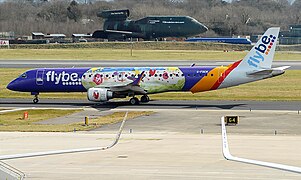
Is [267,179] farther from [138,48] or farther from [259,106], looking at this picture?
[138,48]

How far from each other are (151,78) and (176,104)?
3.20 metres

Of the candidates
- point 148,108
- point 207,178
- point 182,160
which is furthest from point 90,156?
point 148,108

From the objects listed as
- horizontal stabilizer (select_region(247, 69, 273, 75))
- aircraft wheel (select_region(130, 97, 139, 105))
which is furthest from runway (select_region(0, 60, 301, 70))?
horizontal stabilizer (select_region(247, 69, 273, 75))

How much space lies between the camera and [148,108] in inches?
2349

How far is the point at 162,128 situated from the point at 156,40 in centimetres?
11909

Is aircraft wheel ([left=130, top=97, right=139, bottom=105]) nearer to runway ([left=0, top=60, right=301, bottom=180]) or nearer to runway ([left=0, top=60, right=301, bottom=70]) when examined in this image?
runway ([left=0, top=60, right=301, bottom=180])

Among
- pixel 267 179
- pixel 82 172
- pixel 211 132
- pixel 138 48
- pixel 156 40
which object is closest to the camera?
pixel 267 179

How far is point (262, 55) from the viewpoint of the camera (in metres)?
60.9

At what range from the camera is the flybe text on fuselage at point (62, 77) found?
64625 millimetres

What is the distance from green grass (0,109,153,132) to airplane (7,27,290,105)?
608cm

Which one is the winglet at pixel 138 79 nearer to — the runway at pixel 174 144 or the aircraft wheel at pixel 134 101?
the aircraft wheel at pixel 134 101

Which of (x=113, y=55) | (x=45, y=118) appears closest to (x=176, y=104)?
(x=45, y=118)

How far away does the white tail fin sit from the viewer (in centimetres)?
6084

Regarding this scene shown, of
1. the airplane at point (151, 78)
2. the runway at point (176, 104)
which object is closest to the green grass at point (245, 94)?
the runway at point (176, 104)
